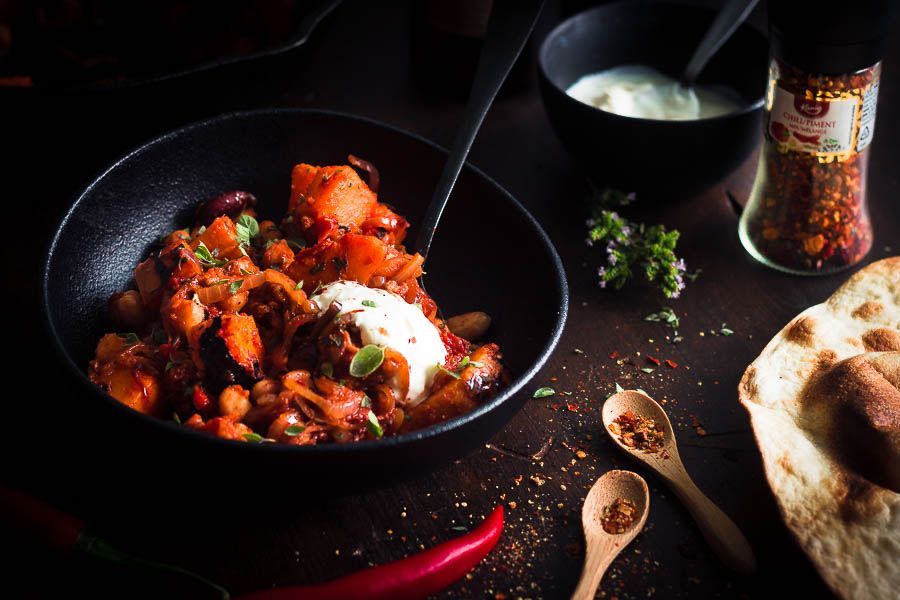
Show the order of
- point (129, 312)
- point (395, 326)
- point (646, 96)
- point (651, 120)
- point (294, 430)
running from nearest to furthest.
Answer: point (294, 430) → point (395, 326) → point (129, 312) → point (651, 120) → point (646, 96)

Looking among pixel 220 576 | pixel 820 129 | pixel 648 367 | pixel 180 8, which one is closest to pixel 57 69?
pixel 180 8

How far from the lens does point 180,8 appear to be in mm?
3074

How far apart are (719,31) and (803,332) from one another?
3.73 ft

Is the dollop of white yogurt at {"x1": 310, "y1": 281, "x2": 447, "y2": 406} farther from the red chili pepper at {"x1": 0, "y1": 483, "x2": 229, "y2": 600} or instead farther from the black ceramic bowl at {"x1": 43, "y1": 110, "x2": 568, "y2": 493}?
the red chili pepper at {"x1": 0, "y1": 483, "x2": 229, "y2": 600}

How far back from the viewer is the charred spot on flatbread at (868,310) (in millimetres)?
2363

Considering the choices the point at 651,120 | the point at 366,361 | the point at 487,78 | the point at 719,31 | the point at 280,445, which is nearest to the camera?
the point at 280,445

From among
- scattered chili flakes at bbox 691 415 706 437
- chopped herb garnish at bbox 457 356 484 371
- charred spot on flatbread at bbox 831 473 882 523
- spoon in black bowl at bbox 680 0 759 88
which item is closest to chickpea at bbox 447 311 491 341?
chopped herb garnish at bbox 457 356 484 371

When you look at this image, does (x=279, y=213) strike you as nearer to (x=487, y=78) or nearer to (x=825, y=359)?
(x=487, y=78)

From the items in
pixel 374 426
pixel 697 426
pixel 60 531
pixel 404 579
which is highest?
pixel 374 426

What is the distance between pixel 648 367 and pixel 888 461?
2.23 feet

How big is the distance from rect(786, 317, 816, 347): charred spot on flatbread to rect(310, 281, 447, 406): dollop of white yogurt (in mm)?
866

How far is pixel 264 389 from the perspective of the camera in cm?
195

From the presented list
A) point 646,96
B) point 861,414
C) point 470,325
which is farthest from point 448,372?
point 646,96

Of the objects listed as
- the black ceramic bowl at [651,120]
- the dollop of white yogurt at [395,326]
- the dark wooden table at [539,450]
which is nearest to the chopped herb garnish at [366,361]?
the dollop of white yogurt at [395,326]
